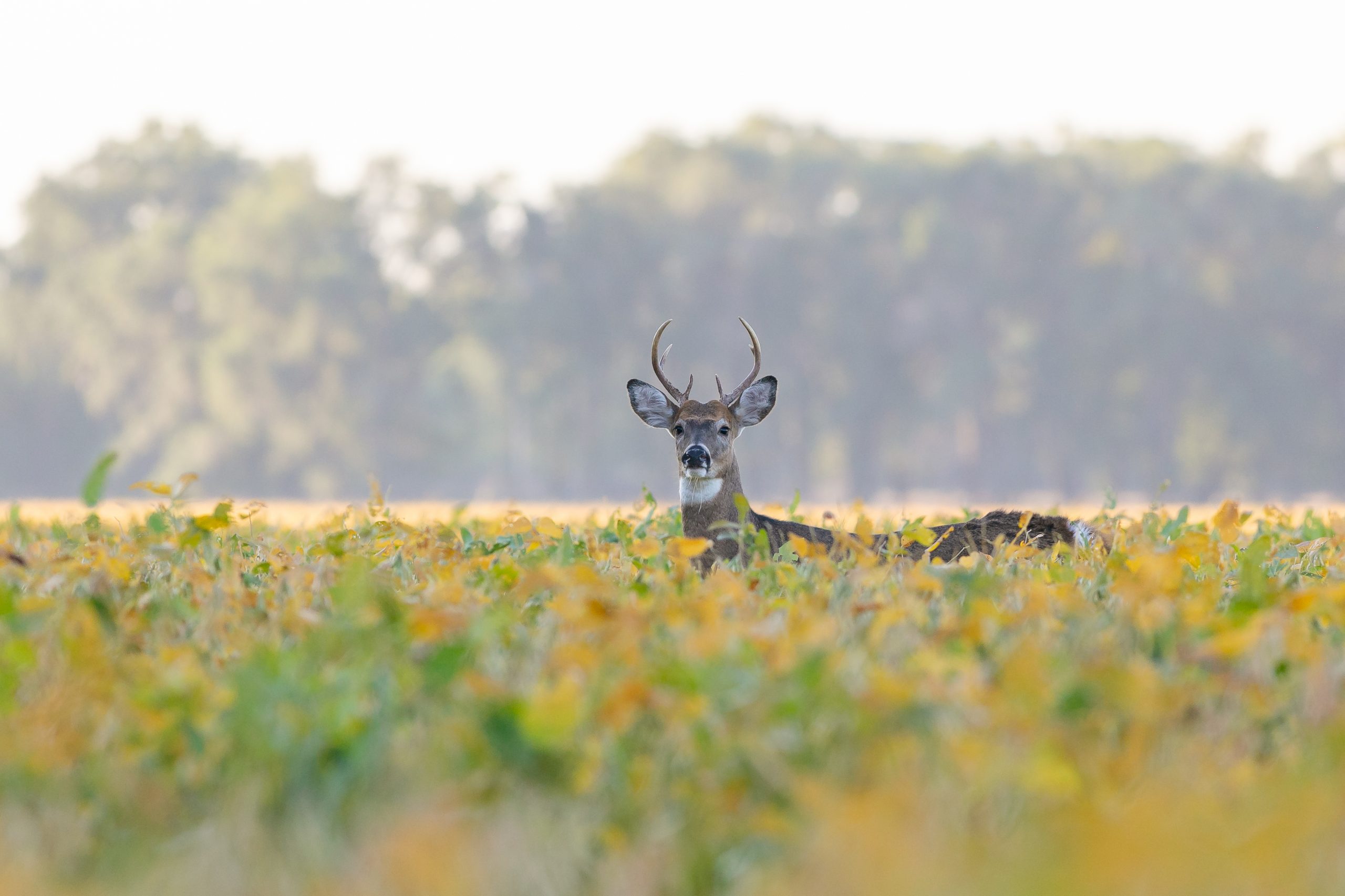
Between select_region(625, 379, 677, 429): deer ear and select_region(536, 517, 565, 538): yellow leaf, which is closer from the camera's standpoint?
select_region(536, 517, 565, 538): yellow leaf

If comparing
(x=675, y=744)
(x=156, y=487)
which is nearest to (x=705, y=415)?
(x=156, y=487)

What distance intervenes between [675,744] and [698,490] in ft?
17.3

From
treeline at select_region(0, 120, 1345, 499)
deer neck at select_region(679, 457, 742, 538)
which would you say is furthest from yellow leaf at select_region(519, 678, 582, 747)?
treeline at select_region(0, 120, 1345, 499)

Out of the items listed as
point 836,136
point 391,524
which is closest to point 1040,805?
point 391,524

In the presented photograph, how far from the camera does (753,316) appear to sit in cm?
5756

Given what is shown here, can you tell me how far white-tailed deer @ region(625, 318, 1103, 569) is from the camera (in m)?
7.38

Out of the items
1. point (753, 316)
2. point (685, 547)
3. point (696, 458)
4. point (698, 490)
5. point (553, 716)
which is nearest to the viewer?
point (553, 716)

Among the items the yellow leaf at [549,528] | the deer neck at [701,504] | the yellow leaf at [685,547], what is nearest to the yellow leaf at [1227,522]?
the yellow leaf at [685,547]

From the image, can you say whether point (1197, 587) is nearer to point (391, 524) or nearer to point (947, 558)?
point (947, 558)

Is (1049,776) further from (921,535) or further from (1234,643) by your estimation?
(921,535)

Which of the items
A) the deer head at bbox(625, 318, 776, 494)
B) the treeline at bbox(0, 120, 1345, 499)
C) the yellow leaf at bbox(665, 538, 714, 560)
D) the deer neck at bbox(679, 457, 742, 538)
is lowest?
the yellow leaf at bbox(665, 538, 714, 560)

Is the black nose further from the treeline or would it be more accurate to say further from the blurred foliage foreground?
the treeline

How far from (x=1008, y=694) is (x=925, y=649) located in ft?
1.79

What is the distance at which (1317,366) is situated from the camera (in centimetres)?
5903
